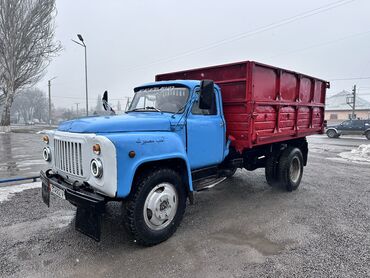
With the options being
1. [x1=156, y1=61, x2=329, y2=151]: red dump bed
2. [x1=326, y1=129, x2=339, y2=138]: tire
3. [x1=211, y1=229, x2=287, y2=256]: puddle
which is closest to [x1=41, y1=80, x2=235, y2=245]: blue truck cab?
[x1=156, y1=61, x2=329, y2=151]: red dump bed

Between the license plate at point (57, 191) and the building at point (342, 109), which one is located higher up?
the building at point (342, 109)

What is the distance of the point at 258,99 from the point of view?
5.07 m

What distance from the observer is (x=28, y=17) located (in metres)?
26.5

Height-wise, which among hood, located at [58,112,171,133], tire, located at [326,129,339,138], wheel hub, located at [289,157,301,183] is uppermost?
hood, located at [58,112,171,133]

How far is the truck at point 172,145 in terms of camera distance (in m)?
3.29

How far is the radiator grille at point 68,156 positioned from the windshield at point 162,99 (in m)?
1.42

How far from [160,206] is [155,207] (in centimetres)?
9

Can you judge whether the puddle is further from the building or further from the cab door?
the building

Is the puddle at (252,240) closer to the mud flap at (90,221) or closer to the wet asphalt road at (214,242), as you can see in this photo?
the wet asphalt road at (214,242)

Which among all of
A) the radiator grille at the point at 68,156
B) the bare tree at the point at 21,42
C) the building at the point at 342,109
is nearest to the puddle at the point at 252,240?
the radiator grille at the point at 68,156

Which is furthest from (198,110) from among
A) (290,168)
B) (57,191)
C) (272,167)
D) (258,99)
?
(290,168)

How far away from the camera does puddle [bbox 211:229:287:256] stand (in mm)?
3650

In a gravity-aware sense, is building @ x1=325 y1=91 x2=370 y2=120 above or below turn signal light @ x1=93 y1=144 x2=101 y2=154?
above

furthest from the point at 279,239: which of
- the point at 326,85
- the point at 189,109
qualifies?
the point at 326,85
